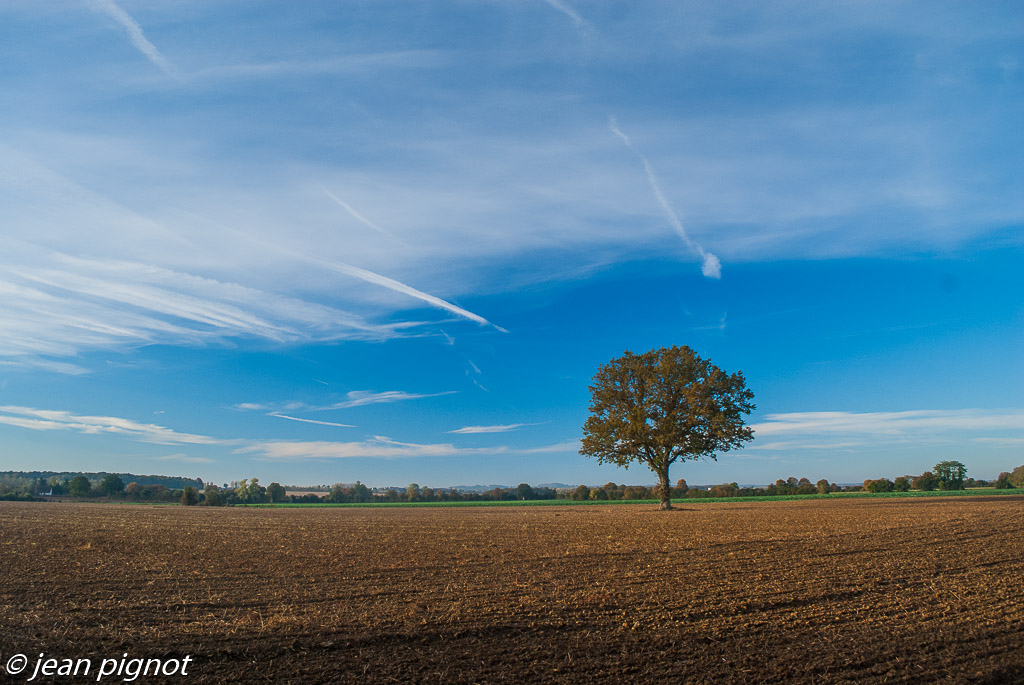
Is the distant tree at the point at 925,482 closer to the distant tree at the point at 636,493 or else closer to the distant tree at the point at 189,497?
the distant tree at the point at 636,493

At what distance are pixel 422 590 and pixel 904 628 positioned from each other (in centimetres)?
910

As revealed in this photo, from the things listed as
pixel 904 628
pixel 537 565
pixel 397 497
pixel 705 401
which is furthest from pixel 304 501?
pixel 904 628

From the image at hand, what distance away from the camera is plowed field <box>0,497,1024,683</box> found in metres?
7.64

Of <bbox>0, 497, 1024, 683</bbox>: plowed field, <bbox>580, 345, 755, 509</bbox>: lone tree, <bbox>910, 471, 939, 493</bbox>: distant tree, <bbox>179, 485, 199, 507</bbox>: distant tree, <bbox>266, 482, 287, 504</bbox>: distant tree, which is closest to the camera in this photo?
<bbox>0, 497, 1024, 683</bbox>: plowed field

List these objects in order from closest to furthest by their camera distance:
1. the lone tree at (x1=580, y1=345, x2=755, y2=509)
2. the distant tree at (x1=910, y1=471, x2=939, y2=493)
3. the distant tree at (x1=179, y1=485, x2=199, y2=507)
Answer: the lone tree at (x1=580, y1=345, x2=755, y2=509)
the distant tree at (x1=179, y1=485, x2=199, y2=507)
the distant tree at (x1=910, y1=471, x2=939, y2=493)

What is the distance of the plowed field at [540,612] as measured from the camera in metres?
7.64

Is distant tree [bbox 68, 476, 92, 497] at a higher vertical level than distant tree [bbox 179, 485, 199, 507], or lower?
higher

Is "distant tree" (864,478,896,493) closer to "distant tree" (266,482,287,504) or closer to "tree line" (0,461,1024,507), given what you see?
"tree line" (0,461,1024,507)

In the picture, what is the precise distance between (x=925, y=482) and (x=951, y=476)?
6324 millimetres

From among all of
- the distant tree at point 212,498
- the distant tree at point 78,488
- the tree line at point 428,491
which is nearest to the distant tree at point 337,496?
the tree line at point 428,491

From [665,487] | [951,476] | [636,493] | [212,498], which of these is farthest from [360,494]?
[951,476]

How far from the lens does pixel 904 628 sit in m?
9.38

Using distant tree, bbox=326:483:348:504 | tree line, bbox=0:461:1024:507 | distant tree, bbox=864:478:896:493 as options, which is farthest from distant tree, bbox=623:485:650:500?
distant tree, bbox=326:483:348:504

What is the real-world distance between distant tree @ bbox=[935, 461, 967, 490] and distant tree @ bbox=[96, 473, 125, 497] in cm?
15924
